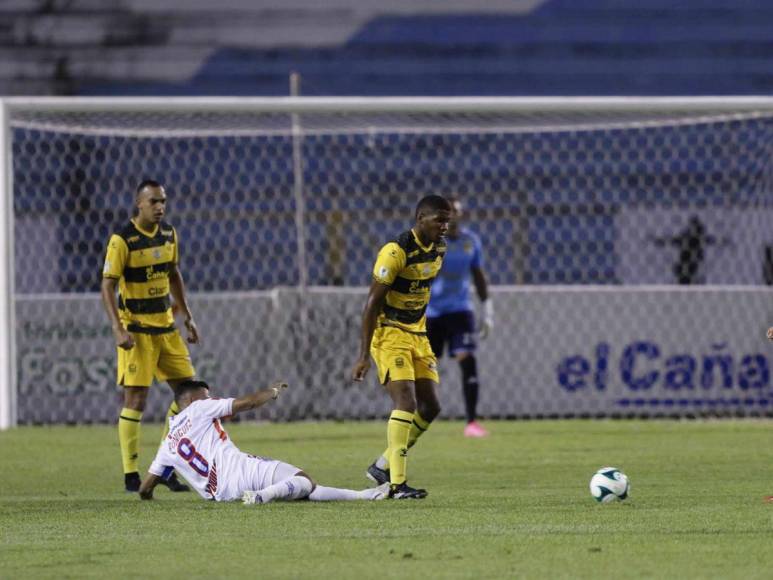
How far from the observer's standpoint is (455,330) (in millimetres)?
12836

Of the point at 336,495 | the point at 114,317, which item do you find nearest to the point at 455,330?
the point at 114,317

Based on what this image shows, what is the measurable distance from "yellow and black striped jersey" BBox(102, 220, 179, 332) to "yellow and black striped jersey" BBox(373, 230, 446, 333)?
1.55 m

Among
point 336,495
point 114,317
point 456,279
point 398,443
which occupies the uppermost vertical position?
point 456,279

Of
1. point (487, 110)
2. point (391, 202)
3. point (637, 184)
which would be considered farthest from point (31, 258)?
point (637, 184)

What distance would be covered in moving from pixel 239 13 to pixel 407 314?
36.1 ft

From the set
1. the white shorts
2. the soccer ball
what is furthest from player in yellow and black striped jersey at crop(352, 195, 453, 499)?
the soccer ball

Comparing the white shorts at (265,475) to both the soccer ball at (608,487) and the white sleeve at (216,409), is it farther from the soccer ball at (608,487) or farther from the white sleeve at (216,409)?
the soccer ball at (608,487)

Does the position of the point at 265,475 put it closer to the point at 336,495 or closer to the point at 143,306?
the point at 336,495

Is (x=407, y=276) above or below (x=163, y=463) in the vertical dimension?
above

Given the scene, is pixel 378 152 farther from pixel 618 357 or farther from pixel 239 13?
pixel 618 357

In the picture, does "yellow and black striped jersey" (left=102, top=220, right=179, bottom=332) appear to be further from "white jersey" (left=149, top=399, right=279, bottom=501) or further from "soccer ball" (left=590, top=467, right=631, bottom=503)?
"soccer ball" (left=590, top=467, right=631, bottom=503)

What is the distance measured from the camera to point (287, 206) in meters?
17.5

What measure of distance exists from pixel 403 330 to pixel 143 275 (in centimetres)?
178

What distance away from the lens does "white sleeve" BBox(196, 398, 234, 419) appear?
8.03 m
